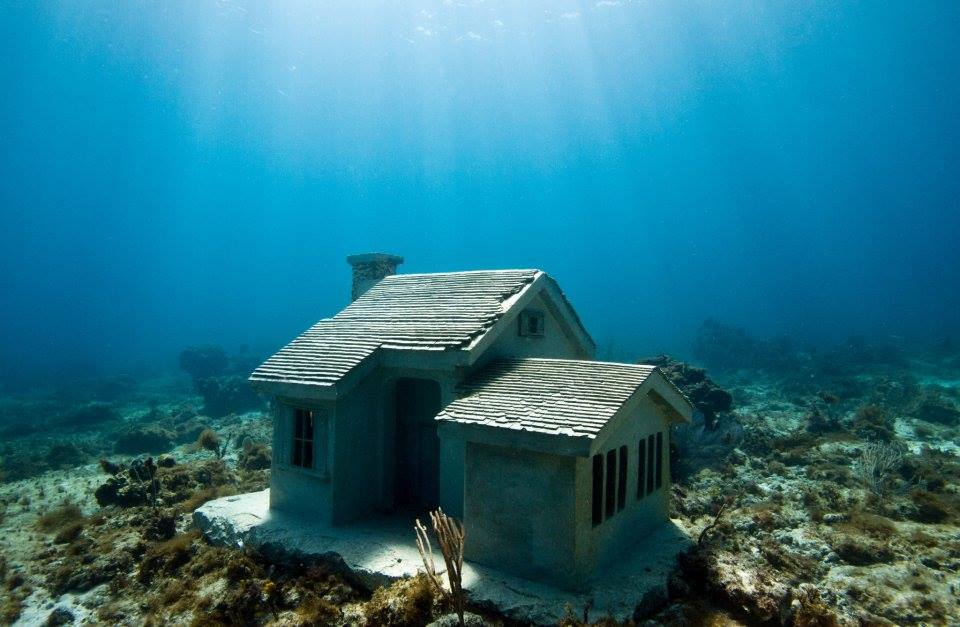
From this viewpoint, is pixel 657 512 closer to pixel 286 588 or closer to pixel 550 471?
pixel 550 471

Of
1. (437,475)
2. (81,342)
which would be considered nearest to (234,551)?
(437,475)

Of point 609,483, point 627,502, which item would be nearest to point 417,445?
point 609,483

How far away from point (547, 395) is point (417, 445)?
4.20 meters

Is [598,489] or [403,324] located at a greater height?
[403,324]

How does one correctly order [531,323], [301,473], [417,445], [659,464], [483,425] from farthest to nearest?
1. [531,323]
2. [417,445]
3. [301,473]
4. [659,464]
5. [483,425]

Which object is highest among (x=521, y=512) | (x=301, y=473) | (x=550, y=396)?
(x=550, y=396)

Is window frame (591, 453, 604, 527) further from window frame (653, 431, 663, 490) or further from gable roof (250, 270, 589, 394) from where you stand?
gable roof (250, 270, 589, 394)

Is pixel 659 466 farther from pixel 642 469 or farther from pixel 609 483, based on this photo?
pixel 609 483

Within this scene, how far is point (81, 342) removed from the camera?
542 ft

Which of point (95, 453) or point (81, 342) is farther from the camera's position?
point (81, 342)

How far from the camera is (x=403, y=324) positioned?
1248 cm

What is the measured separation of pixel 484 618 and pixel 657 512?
4.99 meters

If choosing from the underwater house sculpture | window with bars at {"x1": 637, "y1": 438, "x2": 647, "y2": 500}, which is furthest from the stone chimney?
window with bars at {"x1": 637, "y1": 438, "x2": 647, "y2": 500}

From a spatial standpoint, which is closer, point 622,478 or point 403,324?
point 622,478
